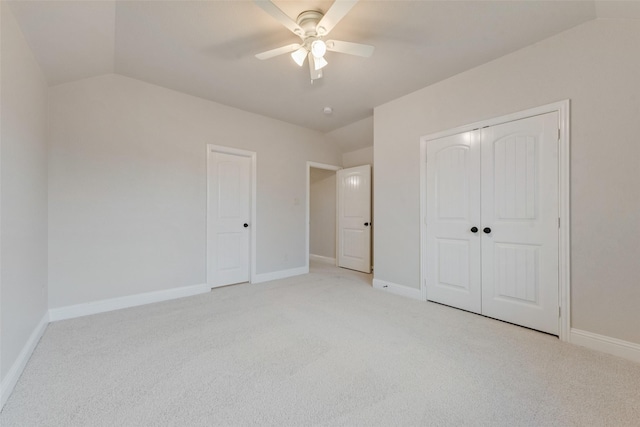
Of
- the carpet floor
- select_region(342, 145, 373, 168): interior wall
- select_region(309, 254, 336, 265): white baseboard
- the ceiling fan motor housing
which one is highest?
the ceiling fan motor housing

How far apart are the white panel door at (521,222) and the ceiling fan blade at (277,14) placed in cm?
212

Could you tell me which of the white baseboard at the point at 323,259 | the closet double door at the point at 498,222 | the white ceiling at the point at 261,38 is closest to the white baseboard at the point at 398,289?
the closet double door at the point at 498,222

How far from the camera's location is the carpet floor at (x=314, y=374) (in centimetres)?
141

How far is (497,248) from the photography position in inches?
106

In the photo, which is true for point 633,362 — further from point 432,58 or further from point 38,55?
point 38,55

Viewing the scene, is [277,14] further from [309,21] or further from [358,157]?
[358,157]

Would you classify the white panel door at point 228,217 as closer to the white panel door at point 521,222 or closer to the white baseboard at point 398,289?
the white baseboard at point 398,289

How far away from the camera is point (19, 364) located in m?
1.76

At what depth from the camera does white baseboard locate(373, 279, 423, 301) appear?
334cm

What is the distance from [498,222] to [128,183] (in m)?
4.08

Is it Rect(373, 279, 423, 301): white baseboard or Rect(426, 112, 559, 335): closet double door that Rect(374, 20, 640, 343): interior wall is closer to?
Rect(426, 112, 559, 335): closet double door

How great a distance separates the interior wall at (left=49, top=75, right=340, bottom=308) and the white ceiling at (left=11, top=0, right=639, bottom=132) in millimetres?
329

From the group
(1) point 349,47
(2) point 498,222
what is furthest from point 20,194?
(2) point 498,222

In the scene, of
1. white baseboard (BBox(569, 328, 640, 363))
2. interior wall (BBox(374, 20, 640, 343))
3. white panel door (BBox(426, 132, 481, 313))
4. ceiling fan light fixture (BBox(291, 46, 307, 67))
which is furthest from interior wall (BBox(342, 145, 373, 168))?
white baseboard (BBox(569, 328, 640, 363))
